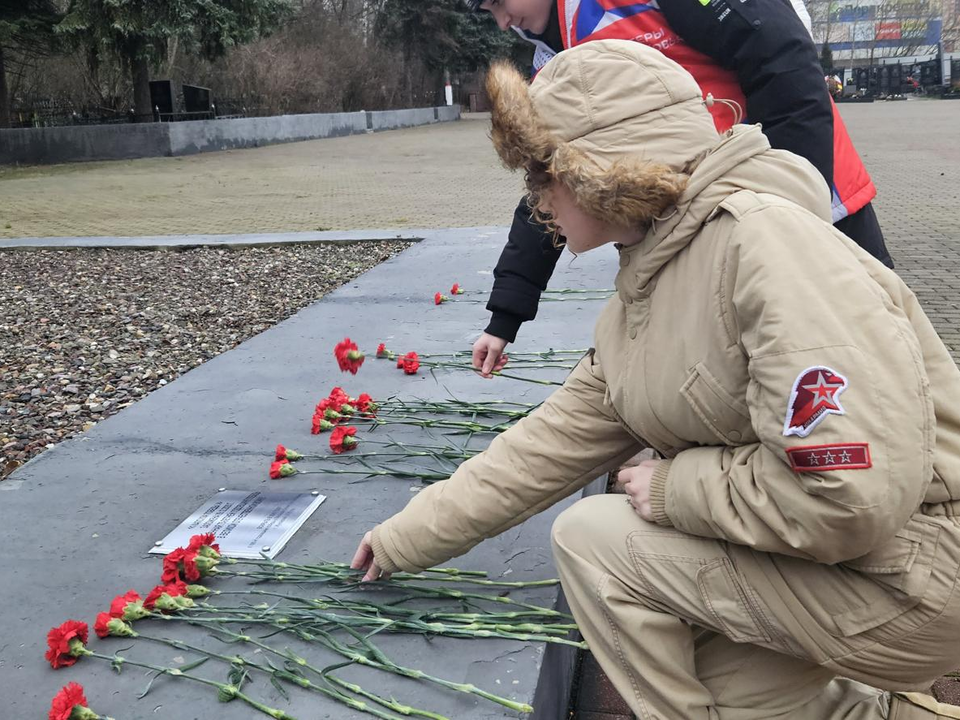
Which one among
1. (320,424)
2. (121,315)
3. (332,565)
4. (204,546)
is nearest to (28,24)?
(121,315)

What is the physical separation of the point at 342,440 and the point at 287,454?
172 mm

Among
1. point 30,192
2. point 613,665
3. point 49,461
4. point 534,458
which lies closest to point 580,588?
point 613,665

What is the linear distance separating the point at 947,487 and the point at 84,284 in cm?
622

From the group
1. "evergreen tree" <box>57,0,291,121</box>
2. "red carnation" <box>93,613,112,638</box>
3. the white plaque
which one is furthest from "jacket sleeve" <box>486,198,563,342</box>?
"evergreen tree" <box>57,0,291,121</box>

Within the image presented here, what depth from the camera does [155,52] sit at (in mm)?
18516

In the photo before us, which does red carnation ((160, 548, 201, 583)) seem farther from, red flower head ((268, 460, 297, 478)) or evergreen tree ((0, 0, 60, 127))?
evergreen tree ((0, 0, 60, 127))

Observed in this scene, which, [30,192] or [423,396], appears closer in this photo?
[423,396]

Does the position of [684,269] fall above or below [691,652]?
above

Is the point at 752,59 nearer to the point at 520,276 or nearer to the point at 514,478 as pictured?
the point at 520,276

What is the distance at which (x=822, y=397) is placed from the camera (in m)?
1.31

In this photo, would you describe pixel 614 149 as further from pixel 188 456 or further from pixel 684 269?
pixel 188 456

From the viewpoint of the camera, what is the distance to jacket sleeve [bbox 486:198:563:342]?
2.48 m

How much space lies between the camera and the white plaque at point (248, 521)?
2.33 metres

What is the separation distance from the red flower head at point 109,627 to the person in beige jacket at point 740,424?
917mm
